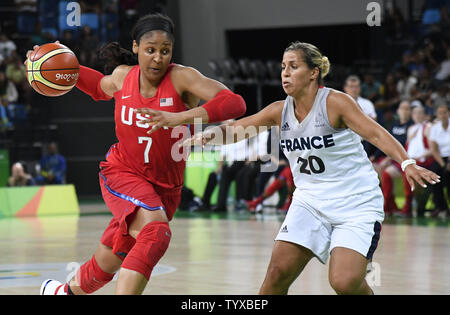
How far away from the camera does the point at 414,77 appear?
59.8 ft

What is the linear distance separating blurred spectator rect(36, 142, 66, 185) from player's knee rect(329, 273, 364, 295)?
42.5 ft

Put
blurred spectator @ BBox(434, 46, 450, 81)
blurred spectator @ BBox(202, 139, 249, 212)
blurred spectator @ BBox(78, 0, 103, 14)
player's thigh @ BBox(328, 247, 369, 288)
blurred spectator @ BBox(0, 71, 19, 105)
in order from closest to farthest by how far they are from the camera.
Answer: player's thigh @ BBox(328, 247, 369, 288)
blurred spectator @ BBox(202, 139, 249, 212)
blurred spectator @ BBox(434, 46, 450, 81)
blurred spectator @ BBox(0, 71, 19, 105)
blurred spectator @ BBox(78, 0, 103, 14)

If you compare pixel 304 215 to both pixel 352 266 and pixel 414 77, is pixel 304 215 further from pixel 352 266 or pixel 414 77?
pixel 414 77

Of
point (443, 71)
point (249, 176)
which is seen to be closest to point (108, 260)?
point (249, 176)

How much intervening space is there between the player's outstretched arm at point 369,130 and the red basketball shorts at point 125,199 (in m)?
1.12

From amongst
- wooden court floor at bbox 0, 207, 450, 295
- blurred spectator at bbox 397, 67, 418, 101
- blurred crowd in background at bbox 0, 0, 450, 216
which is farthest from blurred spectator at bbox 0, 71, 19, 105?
blurred spectator at bbox 397, 67, 418, 101

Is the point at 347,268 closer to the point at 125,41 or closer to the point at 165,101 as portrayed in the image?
the point at 165,101

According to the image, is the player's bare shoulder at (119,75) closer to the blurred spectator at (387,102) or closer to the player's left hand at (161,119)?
the player's left hand at (161,119)

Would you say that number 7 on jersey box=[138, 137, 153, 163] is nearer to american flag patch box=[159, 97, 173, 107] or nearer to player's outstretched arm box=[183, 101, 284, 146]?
american flag patch box=[159, 97, 173, 107]

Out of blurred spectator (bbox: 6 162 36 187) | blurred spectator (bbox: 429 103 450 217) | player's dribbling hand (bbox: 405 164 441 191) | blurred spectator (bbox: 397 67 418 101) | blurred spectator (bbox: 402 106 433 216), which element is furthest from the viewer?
blurred spectator (bbox: 397 67 418 101)

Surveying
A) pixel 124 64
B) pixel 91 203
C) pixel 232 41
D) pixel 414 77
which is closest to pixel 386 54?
pixel 414 77

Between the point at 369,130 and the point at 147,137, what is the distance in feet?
4.38

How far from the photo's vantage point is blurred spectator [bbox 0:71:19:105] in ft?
61.1

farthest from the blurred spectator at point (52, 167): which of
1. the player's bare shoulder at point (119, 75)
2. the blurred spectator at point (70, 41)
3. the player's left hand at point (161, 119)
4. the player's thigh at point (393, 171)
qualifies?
the player's left hand at point (161, 119)
